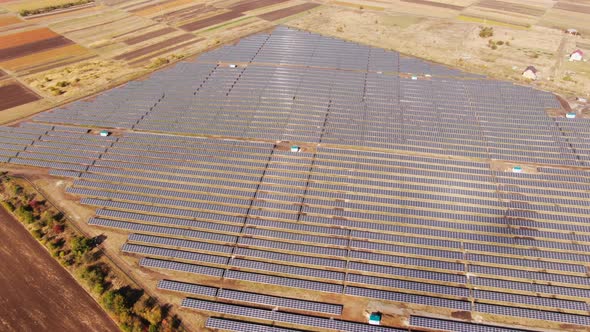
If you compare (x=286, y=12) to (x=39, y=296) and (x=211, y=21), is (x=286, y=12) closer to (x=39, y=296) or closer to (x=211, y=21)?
(x=211, y=21)

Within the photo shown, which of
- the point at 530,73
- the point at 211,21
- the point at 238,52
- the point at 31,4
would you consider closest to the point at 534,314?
the point at 530,73

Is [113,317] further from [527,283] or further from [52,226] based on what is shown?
[527,283]

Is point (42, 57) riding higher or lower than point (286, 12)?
lower

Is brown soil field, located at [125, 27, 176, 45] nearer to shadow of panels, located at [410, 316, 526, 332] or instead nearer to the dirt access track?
the dirt access track

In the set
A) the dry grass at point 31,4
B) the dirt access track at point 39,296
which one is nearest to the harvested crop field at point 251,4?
the dry grass at point 31,4

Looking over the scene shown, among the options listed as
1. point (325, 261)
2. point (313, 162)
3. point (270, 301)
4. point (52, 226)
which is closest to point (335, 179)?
point (313, 162)

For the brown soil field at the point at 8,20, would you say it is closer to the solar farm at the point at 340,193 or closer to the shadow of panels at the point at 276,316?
the solar farm at the point at 340,193
